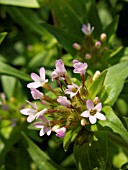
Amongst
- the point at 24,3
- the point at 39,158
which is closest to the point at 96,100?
the point at 39,158

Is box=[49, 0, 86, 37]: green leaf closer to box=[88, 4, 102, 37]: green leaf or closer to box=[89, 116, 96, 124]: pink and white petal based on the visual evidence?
box=[88, 4, 102, 37]: green leaf

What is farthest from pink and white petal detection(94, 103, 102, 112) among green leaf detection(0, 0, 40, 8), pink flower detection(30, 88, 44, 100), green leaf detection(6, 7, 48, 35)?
green leaf detection(6, 7, 48, 35)

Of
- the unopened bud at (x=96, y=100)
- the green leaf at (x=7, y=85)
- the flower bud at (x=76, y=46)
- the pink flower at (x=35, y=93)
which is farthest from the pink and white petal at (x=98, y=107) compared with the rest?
the green leaf at (x=7, y=85)

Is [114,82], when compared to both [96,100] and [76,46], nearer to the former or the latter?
[96,100]

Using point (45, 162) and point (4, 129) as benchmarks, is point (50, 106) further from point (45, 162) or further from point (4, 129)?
point (4, 129)

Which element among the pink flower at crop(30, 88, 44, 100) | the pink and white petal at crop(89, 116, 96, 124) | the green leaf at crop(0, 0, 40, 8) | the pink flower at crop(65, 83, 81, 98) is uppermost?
the green leaf at crop(0, 0, 40, 8)

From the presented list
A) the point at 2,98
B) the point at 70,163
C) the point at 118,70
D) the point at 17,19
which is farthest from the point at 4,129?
→ the point at 118,70
